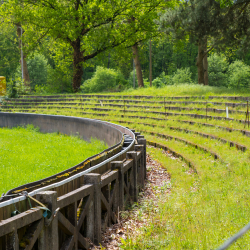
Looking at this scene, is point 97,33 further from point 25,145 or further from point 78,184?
point 78,184


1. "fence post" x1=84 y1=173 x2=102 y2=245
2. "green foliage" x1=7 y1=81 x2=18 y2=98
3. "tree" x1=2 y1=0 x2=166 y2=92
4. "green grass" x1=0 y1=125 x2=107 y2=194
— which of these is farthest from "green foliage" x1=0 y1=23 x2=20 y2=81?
"fence post" x1=84 y1=173 x2=102 y2=245

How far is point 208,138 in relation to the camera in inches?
514

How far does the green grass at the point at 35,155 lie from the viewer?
28.6 ft

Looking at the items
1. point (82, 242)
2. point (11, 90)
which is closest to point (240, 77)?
point (11, 90)

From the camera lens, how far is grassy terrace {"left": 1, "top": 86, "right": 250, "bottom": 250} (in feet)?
15.1

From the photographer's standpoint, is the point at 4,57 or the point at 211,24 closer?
the point at 211,24

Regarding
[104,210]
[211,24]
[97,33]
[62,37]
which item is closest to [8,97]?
[62,37]

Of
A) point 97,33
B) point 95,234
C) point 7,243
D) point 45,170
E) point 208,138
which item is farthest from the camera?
point 97,33

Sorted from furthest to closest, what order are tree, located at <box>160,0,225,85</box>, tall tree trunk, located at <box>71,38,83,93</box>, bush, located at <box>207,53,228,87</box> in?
1. bush, located at <box>207,53,228,87</box>
2. tall tree trunk, located at <box>71,38,83,93</box>
3. tree, located at <box>160,0,225,85</box>

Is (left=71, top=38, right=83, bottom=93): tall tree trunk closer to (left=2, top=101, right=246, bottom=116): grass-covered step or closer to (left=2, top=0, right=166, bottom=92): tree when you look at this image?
(left=2, top=0, right=166, bottom=92): tree

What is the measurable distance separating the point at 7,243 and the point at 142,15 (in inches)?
1396

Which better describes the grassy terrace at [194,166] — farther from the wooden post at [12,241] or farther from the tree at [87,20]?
the tree at [87,20]

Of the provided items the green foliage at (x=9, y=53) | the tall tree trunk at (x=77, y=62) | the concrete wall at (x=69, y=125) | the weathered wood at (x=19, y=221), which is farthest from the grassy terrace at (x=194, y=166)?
the green foliage at (x=9, y=53)

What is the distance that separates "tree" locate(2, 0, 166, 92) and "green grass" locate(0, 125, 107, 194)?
67.9 ft
